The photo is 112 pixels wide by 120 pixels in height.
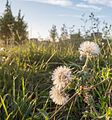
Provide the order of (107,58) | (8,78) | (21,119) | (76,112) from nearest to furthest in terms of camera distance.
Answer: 1. (21,119)
2. (76,112)
3. (8,78)
4. (107,58)

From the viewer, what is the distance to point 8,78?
16.7 ft

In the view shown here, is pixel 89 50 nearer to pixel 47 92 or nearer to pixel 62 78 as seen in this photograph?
pixel 62 78

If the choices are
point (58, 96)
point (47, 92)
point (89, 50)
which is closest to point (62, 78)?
point (58, 96)

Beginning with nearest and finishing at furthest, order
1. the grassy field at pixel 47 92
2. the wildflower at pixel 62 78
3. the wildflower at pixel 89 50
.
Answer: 1. the wildflower at pixel 62 78
2. the wildflower at pixel 89 50
3. the grassy field at pixel 47 92

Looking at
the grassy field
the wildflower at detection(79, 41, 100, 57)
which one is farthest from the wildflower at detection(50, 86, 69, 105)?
the wildflower at detection(79, 41, 100, 57)

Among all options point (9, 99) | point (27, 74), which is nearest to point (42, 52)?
point (27, 74)

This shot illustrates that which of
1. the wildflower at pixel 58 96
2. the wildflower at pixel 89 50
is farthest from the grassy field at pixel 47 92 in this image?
A: the wildflower at pixel 89 50

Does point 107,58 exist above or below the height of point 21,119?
above

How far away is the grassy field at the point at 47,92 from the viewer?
384cm

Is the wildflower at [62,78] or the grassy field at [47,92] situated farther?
the grassy field at [47,92]

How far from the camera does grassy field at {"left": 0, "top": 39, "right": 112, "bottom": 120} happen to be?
12.6 ft

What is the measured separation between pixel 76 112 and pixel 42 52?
9.26 feet

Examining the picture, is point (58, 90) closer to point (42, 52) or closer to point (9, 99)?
point (9, 99)

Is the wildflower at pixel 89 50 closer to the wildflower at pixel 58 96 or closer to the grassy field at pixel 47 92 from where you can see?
the grassy field at pixel 47 92
